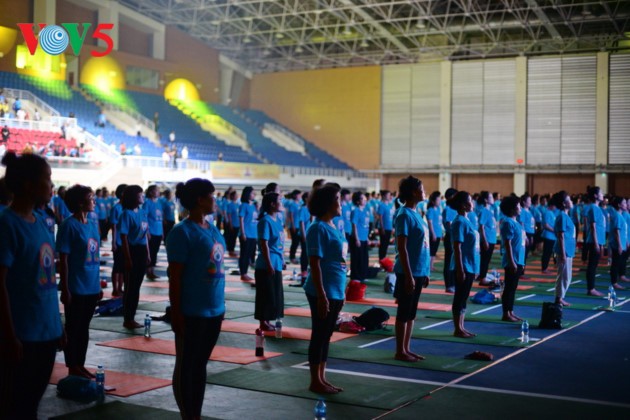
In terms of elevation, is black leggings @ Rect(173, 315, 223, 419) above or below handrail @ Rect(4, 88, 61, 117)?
below

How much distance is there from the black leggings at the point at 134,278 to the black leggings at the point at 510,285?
4.79 metres

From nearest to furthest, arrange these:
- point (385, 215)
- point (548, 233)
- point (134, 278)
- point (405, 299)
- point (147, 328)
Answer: point (405, 299)
point (147, 328)
point (134, 278)
point (548, 233)
point (385, 215)

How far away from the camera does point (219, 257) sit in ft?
16.7

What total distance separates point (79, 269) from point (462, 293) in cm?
453

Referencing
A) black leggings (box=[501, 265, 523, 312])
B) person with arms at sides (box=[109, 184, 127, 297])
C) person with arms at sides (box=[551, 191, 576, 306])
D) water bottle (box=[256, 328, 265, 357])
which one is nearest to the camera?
water bottle (box=[256, 328, 265, 357])

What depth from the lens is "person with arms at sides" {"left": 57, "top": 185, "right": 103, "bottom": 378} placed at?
658cm

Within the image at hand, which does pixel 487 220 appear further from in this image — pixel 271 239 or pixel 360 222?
pixel 271 239

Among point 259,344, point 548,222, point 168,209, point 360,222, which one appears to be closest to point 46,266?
point 259,344

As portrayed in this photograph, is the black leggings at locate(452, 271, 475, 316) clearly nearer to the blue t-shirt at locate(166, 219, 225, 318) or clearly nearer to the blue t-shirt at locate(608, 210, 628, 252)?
the blue t-shirt at locate(166, 219, 225, 318)

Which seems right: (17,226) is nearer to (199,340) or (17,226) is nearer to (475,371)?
(199,340)

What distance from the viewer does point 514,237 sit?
1005 cm

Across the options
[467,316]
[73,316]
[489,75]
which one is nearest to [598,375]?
[467,316]

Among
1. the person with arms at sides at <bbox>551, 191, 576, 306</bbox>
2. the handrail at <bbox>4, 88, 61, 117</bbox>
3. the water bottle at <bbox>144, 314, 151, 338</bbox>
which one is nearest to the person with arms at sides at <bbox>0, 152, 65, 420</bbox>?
the water bottle at <bbox>144, 314, 151, 338</bbox>

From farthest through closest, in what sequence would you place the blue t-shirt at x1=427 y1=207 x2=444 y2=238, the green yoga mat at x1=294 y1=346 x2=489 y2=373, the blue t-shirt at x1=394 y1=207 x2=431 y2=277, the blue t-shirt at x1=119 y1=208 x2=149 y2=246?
the blue t-shirt at x1=427 y1=207 x2=444 y2=238 → the blue t-shirt at x1=119 y1=208 x2=149 y2=246 → the blue t-shirt at x1=394 y1=207 x2=431 y2=277 → the green yoga mat at x1=294 y1=346 x2=489 y2=373
